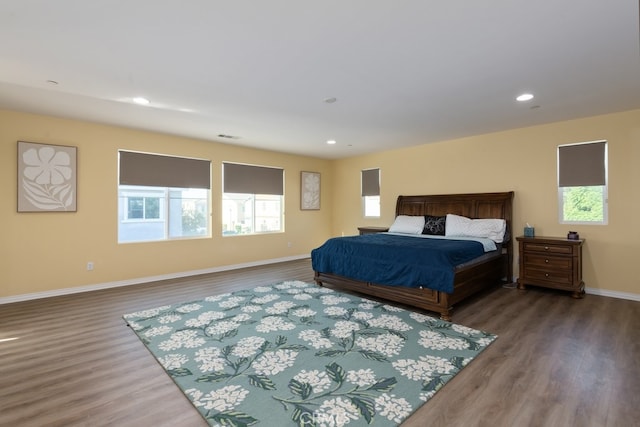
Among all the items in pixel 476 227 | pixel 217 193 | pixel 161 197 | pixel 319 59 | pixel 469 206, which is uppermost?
pixel 319 59

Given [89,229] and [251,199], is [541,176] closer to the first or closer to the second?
[251,199]

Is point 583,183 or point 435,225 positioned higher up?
point 583,183

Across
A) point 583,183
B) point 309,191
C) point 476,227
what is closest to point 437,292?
point 476,227

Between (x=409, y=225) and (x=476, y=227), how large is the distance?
1.12 metres

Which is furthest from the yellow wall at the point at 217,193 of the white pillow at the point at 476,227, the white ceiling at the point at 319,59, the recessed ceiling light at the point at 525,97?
the recessed ceiling light at the point at 525,97

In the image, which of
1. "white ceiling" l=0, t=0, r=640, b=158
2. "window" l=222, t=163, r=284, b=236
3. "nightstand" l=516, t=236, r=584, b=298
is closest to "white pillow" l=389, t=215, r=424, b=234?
"nightstand" l=516, t=236, r=584, b=298

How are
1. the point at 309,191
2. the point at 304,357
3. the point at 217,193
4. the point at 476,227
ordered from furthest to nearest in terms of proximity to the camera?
1. the point at 309,191
2. the point at 217,193
3. the point at 476,227
4. the point at 304,357

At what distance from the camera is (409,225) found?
544 centimetres

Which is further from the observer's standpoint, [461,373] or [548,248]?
[548,248]

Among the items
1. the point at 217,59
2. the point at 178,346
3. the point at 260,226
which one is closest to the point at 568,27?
the point at 217,59

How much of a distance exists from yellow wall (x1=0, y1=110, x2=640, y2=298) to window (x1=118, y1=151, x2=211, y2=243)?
14 cm

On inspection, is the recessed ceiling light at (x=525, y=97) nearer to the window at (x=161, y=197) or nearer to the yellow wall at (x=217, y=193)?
the yellow wall at (x=217, y=193)

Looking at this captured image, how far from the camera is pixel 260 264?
6.39 m

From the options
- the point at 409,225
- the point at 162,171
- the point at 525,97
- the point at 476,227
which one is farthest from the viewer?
the point at 409,225
